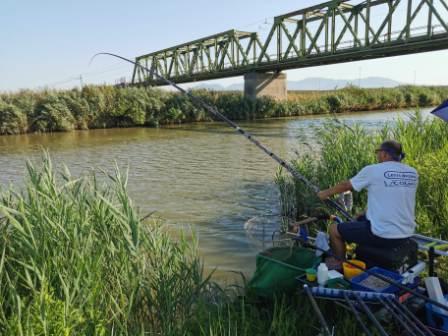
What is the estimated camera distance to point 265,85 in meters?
40.3

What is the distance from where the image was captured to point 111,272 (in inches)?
133

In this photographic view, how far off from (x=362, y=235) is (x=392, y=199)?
18.4 inches

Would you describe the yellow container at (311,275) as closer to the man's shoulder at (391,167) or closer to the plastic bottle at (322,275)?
the plastic bottle at (322,275)

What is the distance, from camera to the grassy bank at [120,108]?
25922 millimetres

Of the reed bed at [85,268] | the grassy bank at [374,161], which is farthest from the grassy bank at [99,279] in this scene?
the grassy bank at [374,161]

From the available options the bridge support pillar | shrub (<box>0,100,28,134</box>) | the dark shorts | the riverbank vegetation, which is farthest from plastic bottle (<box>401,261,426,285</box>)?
the bridge support pillar

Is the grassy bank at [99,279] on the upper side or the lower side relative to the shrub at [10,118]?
lower

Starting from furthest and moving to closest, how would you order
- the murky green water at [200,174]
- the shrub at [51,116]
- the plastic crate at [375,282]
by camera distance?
the shrub at [51,116] < the murky green water at [200,174] < the plastic crate at [375,282]

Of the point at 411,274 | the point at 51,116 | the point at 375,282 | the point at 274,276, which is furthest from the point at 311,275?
the point at 51,116

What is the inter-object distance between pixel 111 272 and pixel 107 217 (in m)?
0.50

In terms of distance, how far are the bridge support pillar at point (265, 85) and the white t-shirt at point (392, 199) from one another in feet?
117

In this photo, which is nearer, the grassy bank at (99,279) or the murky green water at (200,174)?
the grassy bank at (99,279)

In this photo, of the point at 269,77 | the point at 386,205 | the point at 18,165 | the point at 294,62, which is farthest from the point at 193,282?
the point at 269,77

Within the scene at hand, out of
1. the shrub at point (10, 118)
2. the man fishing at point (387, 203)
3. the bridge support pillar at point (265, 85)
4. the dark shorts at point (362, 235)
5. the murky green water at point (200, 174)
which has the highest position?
the bridge support pillar at point (265, 85)
